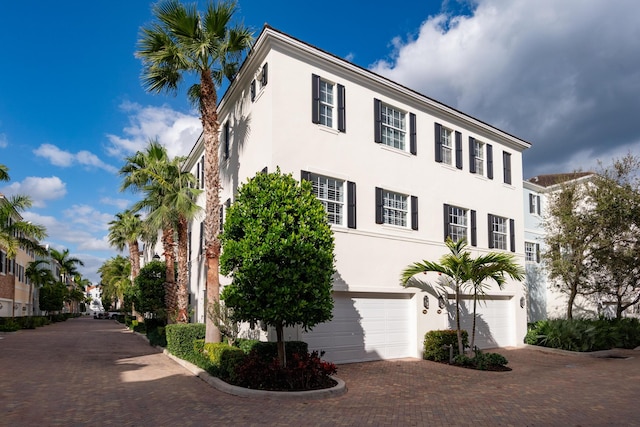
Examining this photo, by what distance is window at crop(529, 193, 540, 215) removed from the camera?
98.0 ft

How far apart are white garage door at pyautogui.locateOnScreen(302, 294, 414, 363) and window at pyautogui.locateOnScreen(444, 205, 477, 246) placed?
11.8 feet

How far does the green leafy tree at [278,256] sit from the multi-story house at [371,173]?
2.83 metres

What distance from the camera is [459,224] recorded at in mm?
19828

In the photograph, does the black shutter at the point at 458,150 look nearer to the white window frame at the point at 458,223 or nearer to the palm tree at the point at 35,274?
the white window frame at the point at 458,223

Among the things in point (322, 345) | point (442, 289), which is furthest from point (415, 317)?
point (322, 345)

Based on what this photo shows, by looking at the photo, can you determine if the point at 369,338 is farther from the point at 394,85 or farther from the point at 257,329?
the point at 394,85

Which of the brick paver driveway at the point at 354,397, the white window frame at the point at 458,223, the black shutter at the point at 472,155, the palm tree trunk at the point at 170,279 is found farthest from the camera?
the palm tree trunk at the point at 170,279

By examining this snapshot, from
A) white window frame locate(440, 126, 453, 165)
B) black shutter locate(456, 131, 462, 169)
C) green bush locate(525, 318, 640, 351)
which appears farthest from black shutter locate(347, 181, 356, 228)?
green bush locate(525, 318, 640, 351)

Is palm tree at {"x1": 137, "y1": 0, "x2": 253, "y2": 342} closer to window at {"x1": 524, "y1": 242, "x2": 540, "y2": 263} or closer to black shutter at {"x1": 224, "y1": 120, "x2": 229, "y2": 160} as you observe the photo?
black shutter at {"x1": 224, "y1": 120, "x2": 229, "y2": 160}

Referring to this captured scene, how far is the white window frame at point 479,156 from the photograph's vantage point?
21.2 m

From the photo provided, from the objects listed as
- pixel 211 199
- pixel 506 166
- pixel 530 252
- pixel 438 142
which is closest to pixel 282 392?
pixel 211 199

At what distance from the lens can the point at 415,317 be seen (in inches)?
680

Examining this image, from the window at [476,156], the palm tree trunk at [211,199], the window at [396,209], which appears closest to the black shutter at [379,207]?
the window at [396,209]

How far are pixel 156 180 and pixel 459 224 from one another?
1247 cm
